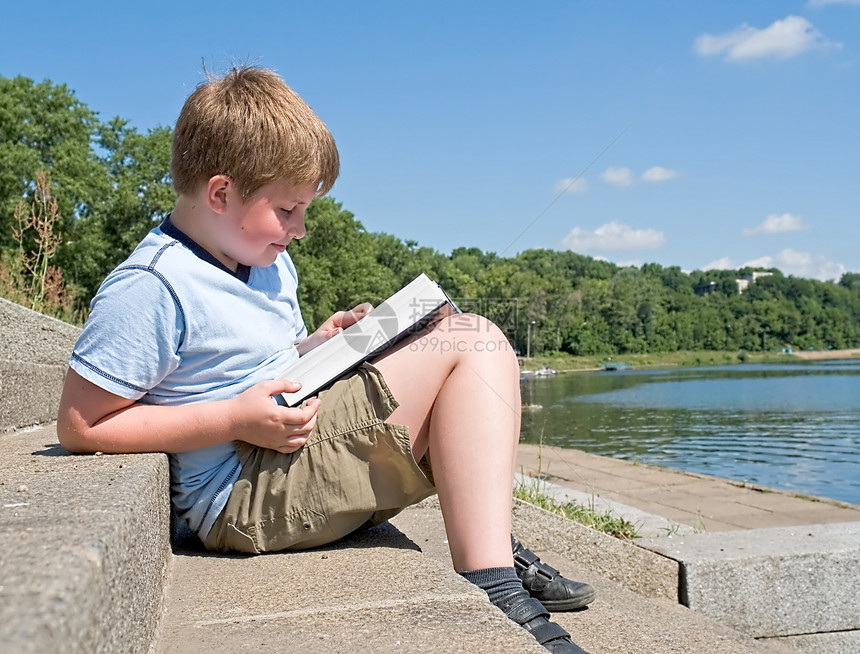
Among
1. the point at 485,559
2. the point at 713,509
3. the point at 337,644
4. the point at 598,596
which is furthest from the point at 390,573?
the point at 713,509

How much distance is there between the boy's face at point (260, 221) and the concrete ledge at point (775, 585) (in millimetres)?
1752

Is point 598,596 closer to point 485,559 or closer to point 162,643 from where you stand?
point 485,559

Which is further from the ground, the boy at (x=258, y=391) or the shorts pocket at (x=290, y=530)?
the boy at (x=258, y=391)

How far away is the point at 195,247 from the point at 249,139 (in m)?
0.26

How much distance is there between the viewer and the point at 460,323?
1.74 meters

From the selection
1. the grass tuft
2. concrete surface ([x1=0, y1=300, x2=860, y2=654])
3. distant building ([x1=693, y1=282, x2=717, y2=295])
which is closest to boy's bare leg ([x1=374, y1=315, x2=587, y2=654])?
concrete surface ([x1=0, y1=300, x2=860, y2=654])

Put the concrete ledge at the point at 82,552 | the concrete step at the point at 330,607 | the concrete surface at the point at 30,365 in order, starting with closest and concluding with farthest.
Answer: the concrete ledge at the point at 82,552 < the concrete step at the point at 330,607 < the concrete surface at the point at 30,365

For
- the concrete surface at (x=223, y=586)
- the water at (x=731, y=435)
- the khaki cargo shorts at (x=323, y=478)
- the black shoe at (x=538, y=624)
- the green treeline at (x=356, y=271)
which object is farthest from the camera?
the green treeline at (x=356, y=271)

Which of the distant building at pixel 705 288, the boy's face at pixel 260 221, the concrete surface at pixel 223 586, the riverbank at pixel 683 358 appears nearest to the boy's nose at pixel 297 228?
the boy's face at pixel 260 221

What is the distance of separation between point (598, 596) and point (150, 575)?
1.44 m

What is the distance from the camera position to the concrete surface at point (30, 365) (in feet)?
7.47

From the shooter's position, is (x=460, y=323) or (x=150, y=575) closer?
(x=150, y=575)

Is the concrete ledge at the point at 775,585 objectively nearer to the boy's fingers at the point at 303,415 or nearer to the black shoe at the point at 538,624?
the black shoe at the point at 538,624

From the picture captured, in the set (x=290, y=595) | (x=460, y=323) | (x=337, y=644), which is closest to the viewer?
(x=337, y=644)
